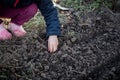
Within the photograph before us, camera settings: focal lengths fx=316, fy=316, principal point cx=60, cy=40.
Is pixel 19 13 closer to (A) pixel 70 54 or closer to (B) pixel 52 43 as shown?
(B) pixel 52 43

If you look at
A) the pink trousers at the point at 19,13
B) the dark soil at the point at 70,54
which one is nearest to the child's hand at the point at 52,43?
the dark soil at the point at 70,54

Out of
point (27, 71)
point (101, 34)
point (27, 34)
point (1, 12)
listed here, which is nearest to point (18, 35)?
point (27, 34)

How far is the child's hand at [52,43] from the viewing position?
8.75 feet

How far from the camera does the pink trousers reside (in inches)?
113

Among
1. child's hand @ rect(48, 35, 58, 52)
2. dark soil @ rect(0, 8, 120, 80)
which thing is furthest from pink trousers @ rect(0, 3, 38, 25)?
child's hand @ rect(48, 35, 58, 52)

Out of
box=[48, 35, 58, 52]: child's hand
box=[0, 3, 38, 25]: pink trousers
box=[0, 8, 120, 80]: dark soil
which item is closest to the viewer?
box=[0, 8, 120, 80]: dark soil

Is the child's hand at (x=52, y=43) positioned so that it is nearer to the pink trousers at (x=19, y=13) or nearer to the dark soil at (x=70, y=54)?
the dark soil at (x=70, y=54)

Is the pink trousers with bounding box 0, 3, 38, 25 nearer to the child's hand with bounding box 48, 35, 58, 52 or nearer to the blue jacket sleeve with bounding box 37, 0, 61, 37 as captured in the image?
the blue jacket sleeve with bounding box 37, 0, 61, 37

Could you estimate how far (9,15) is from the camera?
2924 mm

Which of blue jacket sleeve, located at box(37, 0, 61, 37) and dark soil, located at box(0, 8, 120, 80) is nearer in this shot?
dark soil, located at box(0, 8, 120, 80)

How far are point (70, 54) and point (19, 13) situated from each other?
0.64 meters

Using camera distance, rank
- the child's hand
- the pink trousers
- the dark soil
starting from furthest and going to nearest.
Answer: the pink trousers → the child's hand → the dark soil

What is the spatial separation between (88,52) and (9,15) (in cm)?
82

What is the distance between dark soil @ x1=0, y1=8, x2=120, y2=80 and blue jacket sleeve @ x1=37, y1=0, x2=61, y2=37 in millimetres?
115
